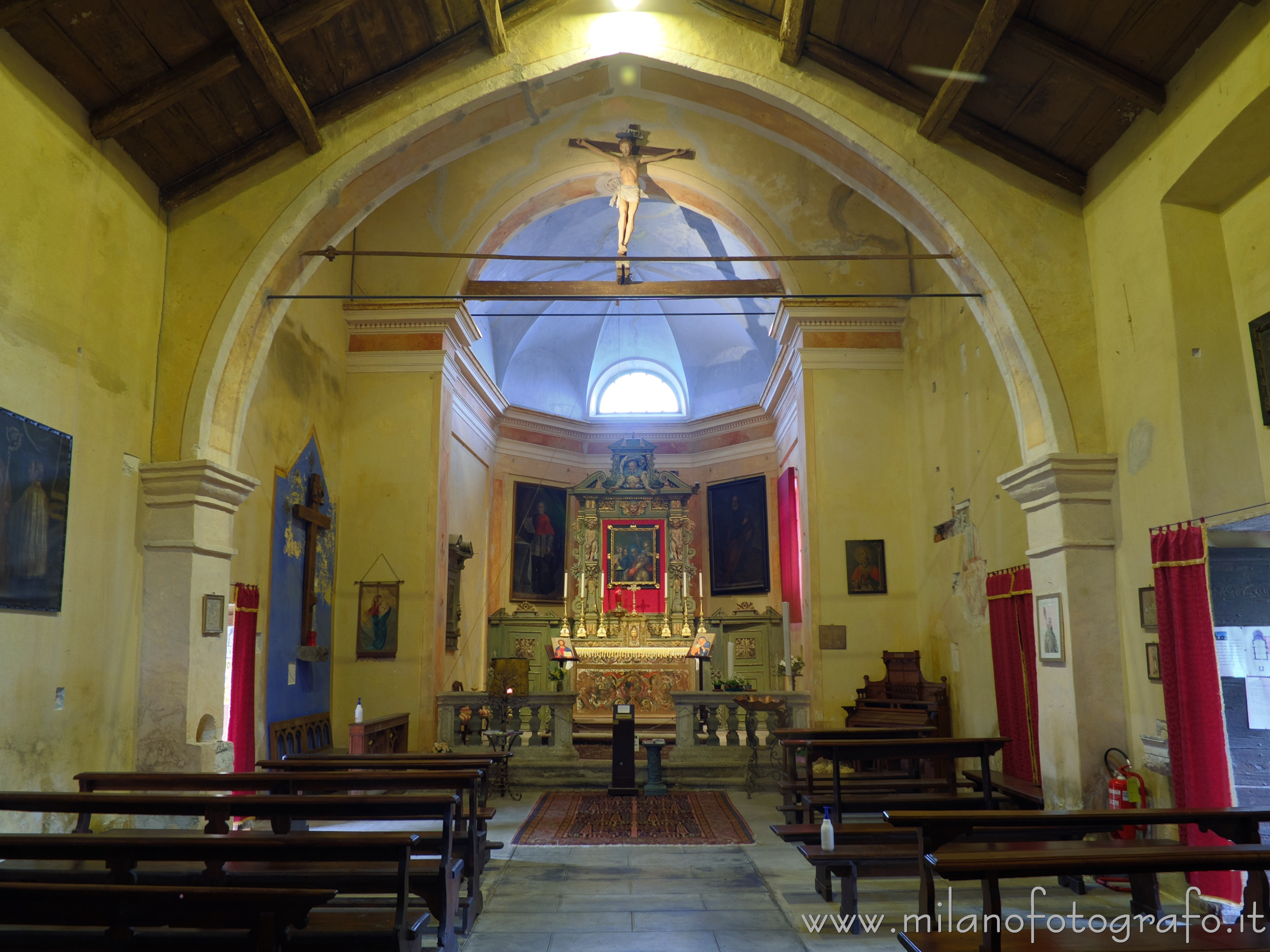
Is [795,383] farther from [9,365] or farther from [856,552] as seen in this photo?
[9,365]

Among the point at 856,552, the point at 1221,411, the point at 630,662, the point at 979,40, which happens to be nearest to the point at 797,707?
the point at 856,552

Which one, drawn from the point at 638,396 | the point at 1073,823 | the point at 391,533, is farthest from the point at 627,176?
the point at 638,396

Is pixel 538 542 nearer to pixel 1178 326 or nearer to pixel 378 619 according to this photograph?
pixel 378 619

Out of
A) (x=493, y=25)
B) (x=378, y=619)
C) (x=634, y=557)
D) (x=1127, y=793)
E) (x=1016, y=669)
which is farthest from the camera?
(x=634, y=557)

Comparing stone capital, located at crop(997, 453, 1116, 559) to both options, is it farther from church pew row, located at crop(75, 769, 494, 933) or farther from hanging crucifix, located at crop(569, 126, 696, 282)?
hanging crucifix, located at crop(569, 126, 696, 282)

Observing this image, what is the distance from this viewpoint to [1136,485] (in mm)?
6426

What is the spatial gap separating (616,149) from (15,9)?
19.5 feet

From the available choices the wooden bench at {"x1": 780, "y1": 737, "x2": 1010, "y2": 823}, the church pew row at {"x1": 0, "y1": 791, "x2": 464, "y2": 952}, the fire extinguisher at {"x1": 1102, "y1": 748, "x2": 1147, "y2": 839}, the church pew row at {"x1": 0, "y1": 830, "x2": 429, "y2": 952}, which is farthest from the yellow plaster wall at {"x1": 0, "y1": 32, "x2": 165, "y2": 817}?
the fire extinguisher at {"x1": 1102, "y1": 748, "x2": 1147, "y2": 839}

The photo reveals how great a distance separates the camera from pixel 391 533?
12.0 metres

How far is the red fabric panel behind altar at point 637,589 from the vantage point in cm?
1666

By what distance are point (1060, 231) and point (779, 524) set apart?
911 cm

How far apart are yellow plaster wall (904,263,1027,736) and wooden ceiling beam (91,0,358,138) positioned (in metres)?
6.62

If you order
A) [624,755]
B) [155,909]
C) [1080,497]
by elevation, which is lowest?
[624,755]

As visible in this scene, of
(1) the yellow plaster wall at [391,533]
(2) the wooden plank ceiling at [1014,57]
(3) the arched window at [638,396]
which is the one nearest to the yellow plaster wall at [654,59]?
(2) the wooden plank ceiling at [1014,57]
